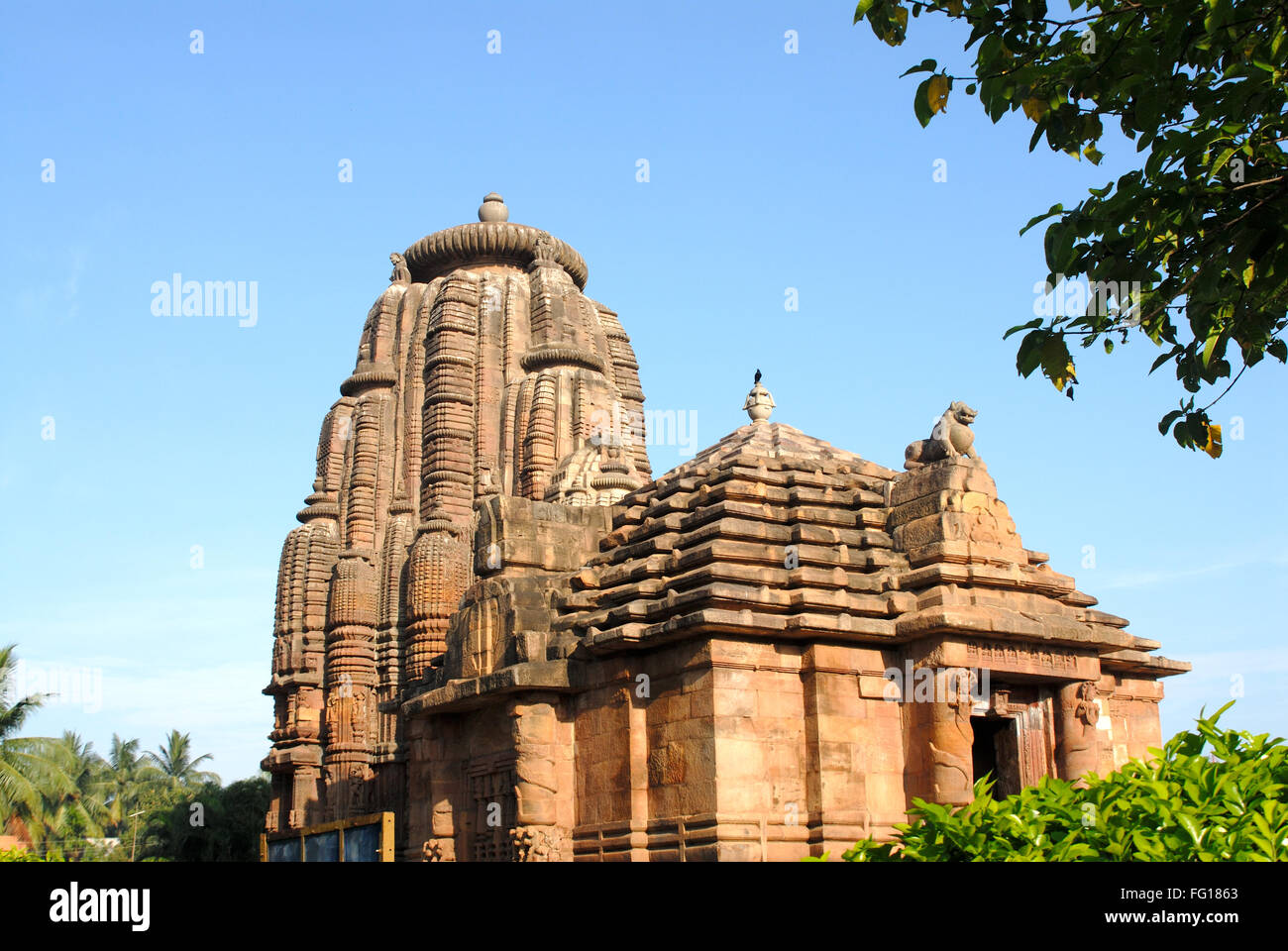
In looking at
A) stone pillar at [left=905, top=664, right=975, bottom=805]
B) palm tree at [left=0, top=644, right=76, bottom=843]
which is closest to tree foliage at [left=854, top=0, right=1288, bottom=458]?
stone pillar at [left=905, top=664, right=975, bottom=805]

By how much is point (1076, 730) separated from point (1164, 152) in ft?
33.1

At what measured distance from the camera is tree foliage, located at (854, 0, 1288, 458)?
7652 mm

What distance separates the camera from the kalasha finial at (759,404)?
1875cm

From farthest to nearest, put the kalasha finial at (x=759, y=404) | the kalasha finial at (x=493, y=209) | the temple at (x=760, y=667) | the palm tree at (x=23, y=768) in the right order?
the kalasha finial at (x=493, y=209) → the palm tree at (x=23, y=768) → the kalasha finial at (x=759, y=404) → the temple at (x=760, y=667)

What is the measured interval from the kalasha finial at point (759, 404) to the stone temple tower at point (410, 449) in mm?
13262

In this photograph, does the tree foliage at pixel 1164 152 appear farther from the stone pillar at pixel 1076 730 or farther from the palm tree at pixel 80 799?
the palm tree at pixel 80 799

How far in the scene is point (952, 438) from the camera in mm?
16516

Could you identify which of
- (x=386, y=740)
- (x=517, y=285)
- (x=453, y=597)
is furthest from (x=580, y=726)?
(x=517, y=285)

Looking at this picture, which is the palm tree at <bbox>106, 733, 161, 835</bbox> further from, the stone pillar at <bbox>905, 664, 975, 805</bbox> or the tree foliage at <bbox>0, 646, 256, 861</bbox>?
the stone pillar at <bbox>905, 664, 975, 805</bbox>

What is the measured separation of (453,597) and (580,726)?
43.1 ft

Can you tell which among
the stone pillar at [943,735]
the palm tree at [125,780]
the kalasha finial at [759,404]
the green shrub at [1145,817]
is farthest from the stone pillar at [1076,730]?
the palm tree at [125,780]
